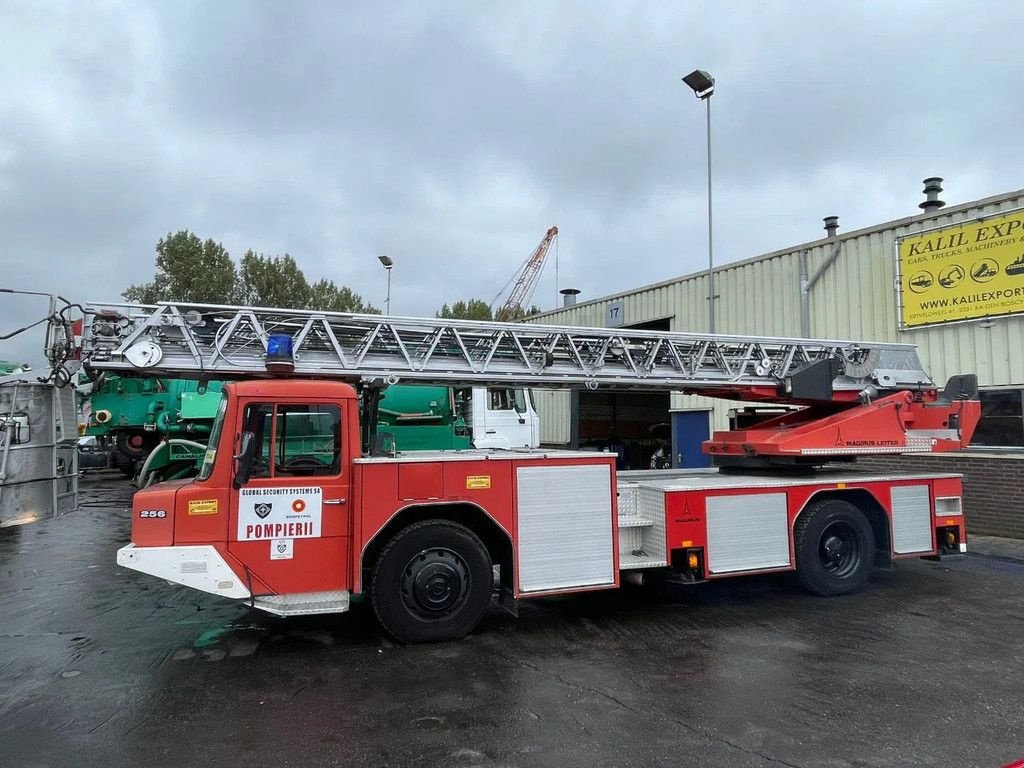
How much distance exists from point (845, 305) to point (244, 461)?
11513mm

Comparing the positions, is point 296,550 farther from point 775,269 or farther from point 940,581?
point 775,269

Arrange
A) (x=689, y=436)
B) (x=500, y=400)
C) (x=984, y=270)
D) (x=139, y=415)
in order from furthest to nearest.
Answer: (x=139, y=415) → (x=689, y=436) → (x=500, y=400) → (x=984, y=270)

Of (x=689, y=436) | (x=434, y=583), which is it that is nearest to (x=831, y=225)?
(x=689, y=436)

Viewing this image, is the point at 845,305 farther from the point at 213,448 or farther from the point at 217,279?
the point at 217,279

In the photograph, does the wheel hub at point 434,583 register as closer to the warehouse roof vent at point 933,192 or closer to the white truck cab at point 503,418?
the white truck cab at point 503,418

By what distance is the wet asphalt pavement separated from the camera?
4145mm

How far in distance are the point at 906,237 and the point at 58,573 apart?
1434 cm

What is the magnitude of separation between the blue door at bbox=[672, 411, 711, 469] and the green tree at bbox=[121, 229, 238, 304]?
32.0 m

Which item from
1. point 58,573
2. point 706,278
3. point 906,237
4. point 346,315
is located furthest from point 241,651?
point 706,278

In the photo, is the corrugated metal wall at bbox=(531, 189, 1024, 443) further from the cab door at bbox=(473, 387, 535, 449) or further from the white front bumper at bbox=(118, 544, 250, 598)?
the white front bumper at bbox=(118, 544, 250, 598)

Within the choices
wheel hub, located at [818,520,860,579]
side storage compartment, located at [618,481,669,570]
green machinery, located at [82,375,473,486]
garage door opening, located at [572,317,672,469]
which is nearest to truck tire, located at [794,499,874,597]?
wheel hub, located at [818,520,860,579]

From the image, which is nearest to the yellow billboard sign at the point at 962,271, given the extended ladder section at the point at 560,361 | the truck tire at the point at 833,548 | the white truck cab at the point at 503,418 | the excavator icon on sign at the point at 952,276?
the excavator icon on sign at the point at 952,276

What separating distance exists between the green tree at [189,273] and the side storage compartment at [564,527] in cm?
3800

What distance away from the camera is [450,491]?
6152mm
